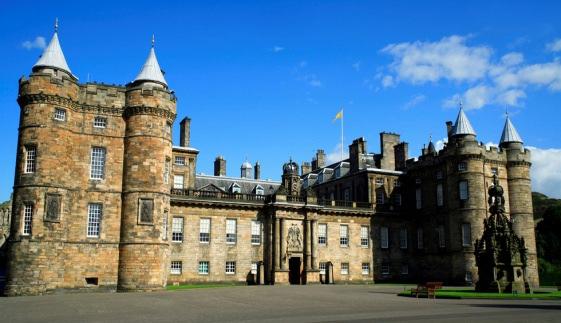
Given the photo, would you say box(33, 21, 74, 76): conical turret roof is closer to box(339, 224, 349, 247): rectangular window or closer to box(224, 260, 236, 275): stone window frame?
box(224, 260, 236, 275): stone window frame

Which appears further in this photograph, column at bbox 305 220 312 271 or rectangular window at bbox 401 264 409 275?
rectangular window at bbox 401 264 409 275

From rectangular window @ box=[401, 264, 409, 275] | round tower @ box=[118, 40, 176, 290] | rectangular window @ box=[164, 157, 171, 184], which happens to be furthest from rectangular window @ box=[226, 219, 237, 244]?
rectangular window @ box=[401, 264, 409, 275]

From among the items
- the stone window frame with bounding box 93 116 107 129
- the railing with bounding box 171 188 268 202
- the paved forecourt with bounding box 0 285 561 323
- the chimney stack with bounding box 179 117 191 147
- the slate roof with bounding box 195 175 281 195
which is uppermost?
the chimney stack with bounding box 179 117 191 147

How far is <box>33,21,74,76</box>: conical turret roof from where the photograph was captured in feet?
115

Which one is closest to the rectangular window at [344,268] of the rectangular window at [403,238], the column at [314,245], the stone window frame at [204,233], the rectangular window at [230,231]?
the column at [314,245]

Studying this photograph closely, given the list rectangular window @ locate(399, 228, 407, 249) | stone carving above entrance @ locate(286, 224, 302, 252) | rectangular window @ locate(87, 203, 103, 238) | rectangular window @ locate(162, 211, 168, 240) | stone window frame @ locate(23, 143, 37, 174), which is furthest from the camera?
rectangular window @ locate(399, 228, 407, 249)

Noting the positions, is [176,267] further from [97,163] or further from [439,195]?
[439,195]

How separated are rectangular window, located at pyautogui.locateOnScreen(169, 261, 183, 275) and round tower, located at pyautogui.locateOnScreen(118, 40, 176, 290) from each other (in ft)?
15.4

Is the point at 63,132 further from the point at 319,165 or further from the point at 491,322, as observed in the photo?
the point at 319,165

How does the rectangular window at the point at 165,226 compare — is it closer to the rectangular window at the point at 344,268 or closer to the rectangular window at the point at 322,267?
the rectangular window at the point at 322,267

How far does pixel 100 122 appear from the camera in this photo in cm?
3588

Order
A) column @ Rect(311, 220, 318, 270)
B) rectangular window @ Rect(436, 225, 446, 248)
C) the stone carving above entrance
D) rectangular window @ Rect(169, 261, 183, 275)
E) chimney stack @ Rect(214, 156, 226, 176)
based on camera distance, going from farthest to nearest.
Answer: chimney stack @ Rect(214, 156, 226, 176) → rectangular window @ Rect(436, 225, 446, 248) → column @ Rect(311, 220, 318, 270) → the stone carving above entrance → rectangular window @ Rect(169, 261, 183, 275)

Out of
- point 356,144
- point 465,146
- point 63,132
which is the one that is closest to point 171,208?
point 63,132

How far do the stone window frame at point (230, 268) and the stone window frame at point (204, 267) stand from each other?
4.94 ft
